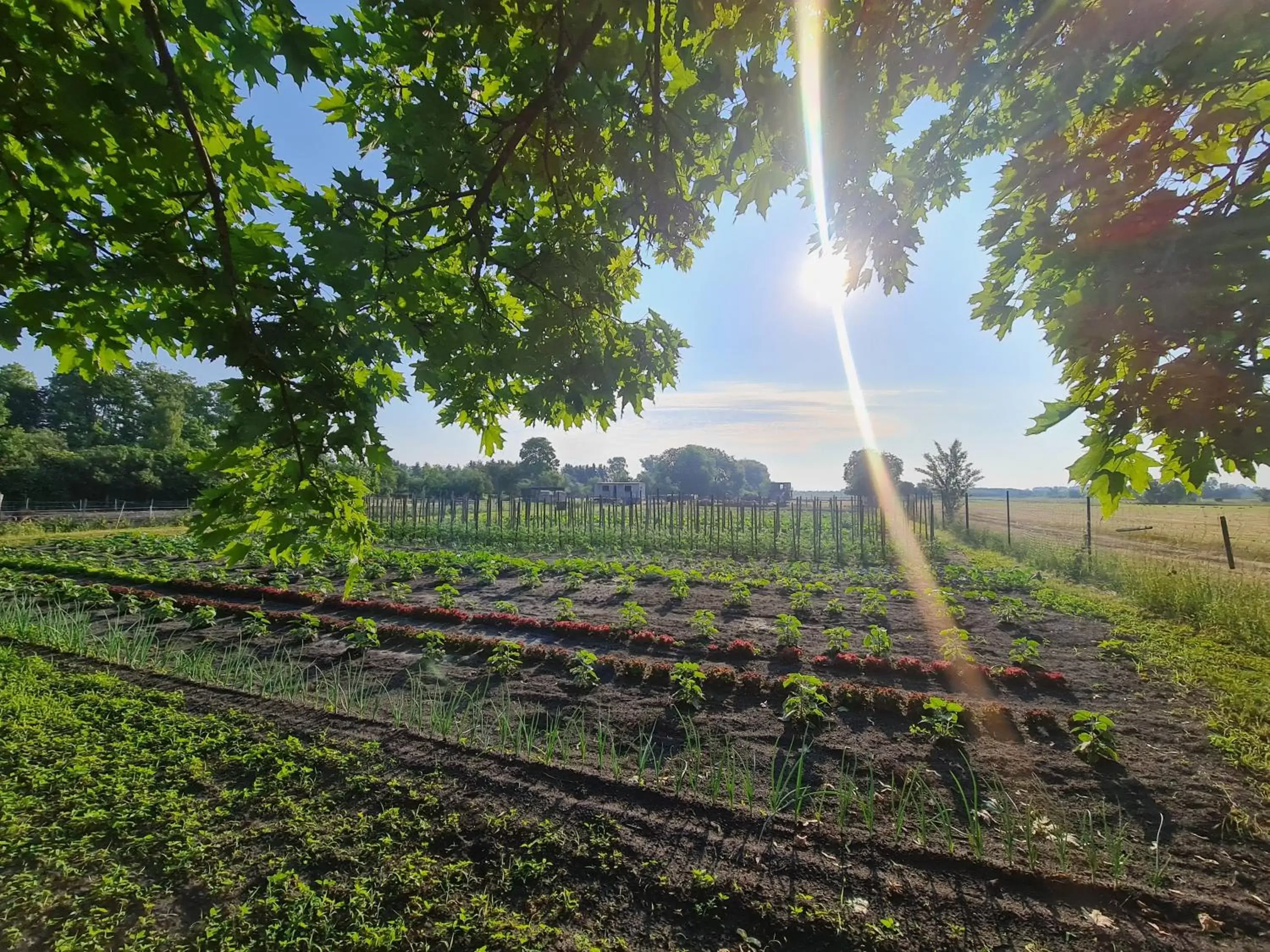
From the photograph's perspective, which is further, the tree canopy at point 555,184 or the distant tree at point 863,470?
the distant tree at point 863,470

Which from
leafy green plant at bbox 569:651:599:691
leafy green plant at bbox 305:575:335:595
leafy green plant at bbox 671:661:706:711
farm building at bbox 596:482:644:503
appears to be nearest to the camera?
leafy green plant at bbox 671:661:706:711

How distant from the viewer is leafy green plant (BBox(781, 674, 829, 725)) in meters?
4.50

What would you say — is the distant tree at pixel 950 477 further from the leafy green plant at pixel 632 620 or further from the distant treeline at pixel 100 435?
the distant treeline at pixel 100 435

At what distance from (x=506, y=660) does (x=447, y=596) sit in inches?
157

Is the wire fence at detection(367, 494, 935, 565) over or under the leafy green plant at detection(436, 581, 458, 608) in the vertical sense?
over

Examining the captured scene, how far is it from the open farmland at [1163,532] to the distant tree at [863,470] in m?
12.7

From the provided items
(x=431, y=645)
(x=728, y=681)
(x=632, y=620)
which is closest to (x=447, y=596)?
(x=431, y=645)

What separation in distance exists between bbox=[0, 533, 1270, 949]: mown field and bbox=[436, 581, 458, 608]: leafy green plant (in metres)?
2.11

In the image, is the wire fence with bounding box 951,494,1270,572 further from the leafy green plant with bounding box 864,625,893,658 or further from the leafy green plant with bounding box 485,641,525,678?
the leafy green plant with bounding box 485,641,525,678

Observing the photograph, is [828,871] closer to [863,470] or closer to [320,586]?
[320,586]

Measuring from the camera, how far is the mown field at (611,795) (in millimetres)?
2402

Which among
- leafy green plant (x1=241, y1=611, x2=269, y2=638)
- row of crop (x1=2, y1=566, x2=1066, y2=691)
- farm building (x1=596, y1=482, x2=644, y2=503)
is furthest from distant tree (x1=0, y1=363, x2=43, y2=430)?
leafy green plant (x1=241, y1=611, x2=269, y2=638)

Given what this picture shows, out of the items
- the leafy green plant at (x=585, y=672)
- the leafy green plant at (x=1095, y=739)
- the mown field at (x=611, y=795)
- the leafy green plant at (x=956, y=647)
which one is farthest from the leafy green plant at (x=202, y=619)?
the leafy green plant at (x=1095, y=739)

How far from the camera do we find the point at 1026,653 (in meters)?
5.96
